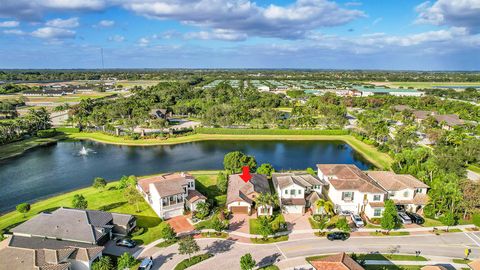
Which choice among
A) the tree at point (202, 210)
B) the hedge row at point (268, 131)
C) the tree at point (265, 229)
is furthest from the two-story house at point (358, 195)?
the hedge row at point (268, 131)

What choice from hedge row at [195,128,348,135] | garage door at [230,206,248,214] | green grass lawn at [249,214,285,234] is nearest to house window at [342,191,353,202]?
green grass lawn at [249,214,285,234]

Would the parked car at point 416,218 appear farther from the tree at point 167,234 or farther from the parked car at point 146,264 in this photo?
the parked car at point 146,264

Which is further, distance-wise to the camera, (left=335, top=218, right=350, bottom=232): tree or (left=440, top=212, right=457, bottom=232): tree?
(left=440, top=212, right=457, bottom=232): tree

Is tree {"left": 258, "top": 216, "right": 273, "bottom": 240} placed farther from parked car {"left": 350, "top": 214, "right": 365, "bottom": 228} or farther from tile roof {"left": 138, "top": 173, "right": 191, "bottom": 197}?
tile roof {"left": 138, "top": 173, "right": 191, "bottom": 197}

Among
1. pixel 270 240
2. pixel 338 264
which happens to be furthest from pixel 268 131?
pixel 338 264

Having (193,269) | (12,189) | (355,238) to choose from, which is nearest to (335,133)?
(355,238)

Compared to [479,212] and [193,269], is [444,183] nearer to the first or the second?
[479,212]
